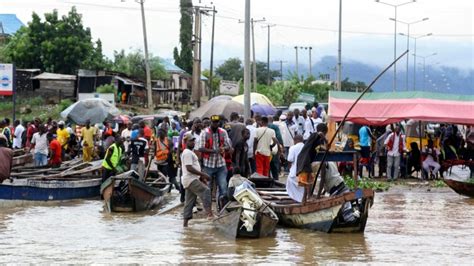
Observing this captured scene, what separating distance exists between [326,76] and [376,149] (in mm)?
Result: 87793

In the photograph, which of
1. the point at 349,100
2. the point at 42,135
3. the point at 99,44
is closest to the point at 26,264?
the point at 42,135

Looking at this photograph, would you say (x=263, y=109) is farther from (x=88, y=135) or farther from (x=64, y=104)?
(x=64, y=104)

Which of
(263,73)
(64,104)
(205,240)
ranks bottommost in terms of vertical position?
(205,240)

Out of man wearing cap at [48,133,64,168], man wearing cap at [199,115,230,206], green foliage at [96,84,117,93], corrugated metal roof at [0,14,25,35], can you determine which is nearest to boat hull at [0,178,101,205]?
man wearing cap at [48,133,64,168]

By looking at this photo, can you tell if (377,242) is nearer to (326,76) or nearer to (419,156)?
(419,156)

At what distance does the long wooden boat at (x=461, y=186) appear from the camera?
2027 cm

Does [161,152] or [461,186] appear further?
[461,186]

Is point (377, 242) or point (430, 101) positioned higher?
point (430, 101)

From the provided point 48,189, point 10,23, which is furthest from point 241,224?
point 10,23

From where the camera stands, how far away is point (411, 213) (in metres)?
18.0

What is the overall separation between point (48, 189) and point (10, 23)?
62.6 metres

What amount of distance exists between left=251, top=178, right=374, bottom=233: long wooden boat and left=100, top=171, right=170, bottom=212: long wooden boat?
300 cm

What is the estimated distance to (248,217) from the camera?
1371 centimetres

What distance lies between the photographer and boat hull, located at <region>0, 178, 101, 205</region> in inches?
739
